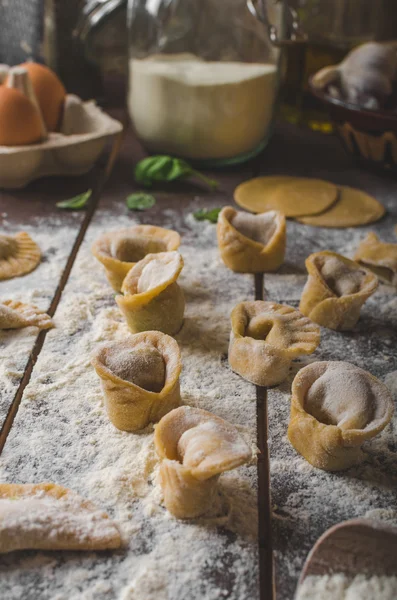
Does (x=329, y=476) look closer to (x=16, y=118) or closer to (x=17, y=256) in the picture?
(x=17, y=256)

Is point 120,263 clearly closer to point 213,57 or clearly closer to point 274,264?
point 274,264

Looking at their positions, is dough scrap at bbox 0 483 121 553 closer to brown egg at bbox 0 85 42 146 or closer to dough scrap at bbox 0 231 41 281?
dough scrap at bbox 0 231 41 281

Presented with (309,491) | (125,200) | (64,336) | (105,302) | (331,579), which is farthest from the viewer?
(125,200)

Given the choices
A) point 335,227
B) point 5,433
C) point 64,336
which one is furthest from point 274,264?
point 5,433

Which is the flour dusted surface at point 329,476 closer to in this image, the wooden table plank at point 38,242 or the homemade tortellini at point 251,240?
the homemade tortellini at point 251,240

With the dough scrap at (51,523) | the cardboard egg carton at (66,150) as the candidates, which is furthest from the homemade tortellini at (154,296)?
the cardboard egg carton at (66,150)

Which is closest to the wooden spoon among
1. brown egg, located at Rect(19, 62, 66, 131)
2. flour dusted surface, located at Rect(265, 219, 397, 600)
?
flour dusted surface, located at Rect(265, 219, 397, 600)
